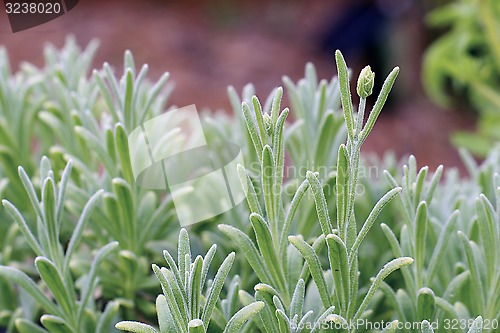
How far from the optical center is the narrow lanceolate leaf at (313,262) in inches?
21.1

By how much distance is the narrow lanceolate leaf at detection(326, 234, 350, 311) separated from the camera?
527mm

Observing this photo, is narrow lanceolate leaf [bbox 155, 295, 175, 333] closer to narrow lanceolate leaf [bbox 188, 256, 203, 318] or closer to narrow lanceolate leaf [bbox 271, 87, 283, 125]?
narrow lanceolate leaf [bbox 188, 256, 203, 318]

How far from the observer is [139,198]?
2.70 ft

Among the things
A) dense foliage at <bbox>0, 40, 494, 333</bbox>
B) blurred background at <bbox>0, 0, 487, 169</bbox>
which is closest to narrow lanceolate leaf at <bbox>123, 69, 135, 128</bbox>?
dense foliage at <bbox>0, 40, 494, 333</bbox>

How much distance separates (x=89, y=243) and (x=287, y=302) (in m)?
0.33

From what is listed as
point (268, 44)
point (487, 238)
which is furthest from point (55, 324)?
point (268, 44)

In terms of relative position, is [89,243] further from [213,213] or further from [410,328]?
[410,328]

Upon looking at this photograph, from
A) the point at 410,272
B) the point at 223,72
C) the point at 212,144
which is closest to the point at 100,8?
the point at 223,72

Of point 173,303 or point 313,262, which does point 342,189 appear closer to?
point 313,262

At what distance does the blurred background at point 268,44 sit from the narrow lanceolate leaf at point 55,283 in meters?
2.48

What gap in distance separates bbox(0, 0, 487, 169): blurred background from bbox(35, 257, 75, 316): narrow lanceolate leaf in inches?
97.7

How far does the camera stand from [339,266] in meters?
0.55

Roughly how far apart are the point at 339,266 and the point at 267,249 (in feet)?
0.26

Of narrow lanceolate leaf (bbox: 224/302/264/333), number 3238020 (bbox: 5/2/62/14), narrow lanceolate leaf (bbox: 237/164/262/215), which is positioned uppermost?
number 3238020 (bbox: 5/2/62/14)
